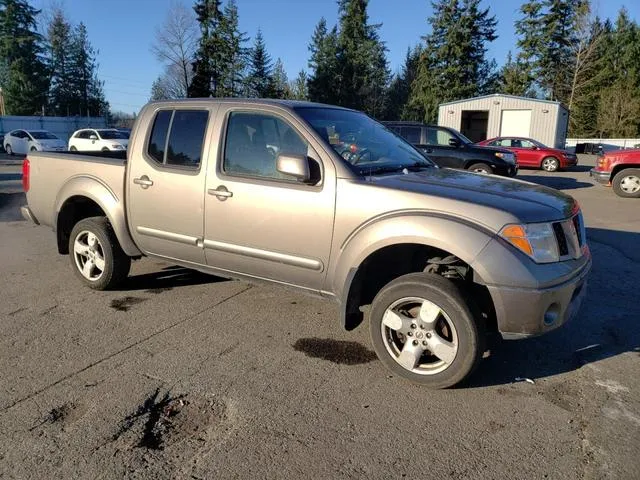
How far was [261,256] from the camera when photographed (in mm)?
3895

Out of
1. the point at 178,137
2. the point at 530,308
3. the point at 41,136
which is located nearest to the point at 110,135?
the point at 41,136

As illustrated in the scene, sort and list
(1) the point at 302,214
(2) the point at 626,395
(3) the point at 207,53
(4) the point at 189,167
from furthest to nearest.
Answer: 1. (3) the point at 207,53
2. (4) the point at 189,167
3. (1) the point at 302,214
4. (2) the point at 626,395

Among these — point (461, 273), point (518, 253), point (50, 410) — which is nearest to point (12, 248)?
point (50, 410)

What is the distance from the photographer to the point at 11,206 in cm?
1039

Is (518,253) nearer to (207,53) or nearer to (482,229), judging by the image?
(482,229)

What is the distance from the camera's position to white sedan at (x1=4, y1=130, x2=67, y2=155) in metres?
25.9

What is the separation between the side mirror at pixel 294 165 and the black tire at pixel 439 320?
3.21ft

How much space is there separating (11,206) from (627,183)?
14447 millimetres

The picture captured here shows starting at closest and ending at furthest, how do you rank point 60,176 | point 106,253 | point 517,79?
point 106,253 < point 60,176 < point 517,79

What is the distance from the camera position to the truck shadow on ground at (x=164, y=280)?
519 centimetres

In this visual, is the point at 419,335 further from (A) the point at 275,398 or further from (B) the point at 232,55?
(B) the point at 232,55

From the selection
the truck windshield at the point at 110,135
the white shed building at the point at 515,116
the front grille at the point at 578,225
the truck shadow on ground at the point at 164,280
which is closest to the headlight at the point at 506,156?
the truck shadow on ground at the point at 164,280

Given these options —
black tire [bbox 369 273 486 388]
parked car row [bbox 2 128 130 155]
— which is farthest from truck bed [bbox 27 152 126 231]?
parked car row [bbox 2 128 130 155]

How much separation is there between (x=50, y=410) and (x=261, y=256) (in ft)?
5.63
